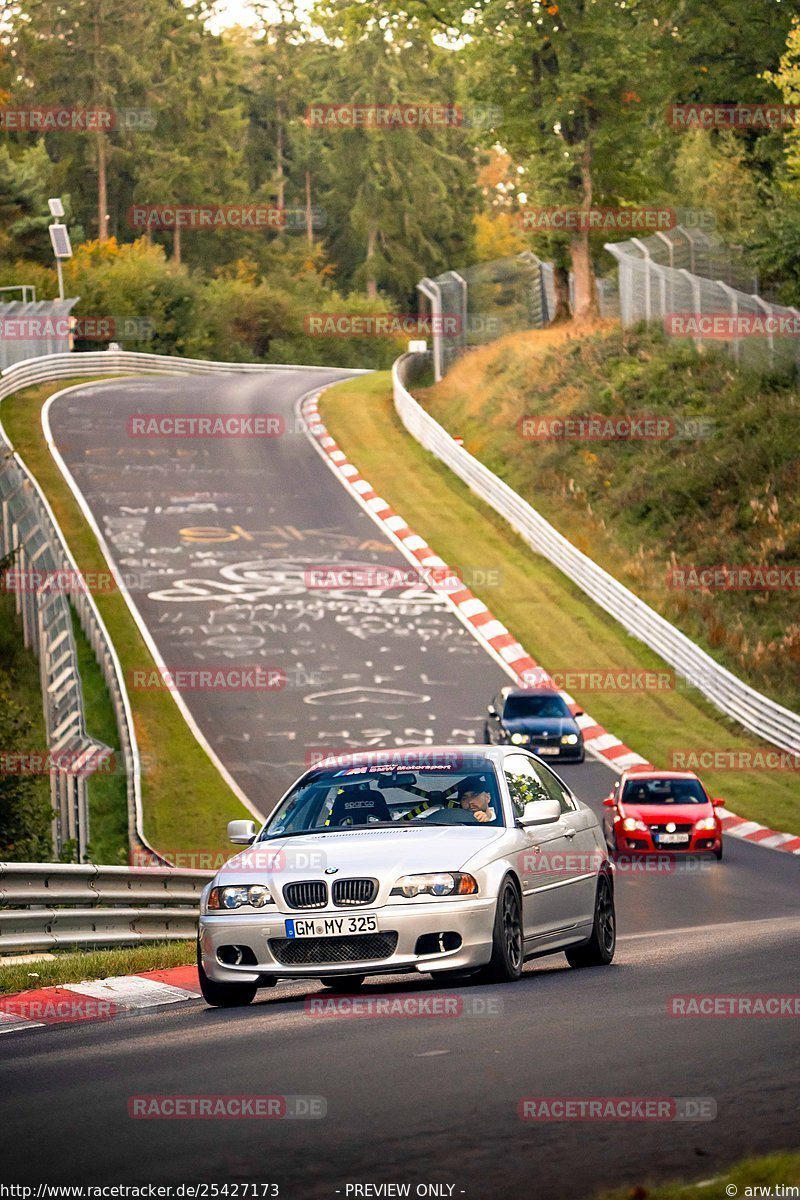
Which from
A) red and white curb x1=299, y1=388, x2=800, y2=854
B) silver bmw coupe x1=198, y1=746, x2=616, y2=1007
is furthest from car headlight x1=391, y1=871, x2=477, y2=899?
red and white curb x1=299, y1=388, x2=800, y2=854

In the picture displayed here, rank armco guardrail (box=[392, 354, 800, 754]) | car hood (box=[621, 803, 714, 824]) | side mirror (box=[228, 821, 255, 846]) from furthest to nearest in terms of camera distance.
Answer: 1. armco guardrail (box=[392, 354, 800, 754])
2. car hood (box=[621, 803, 714, 824])
3. side mirror (box=[228, 821, 255, 846])

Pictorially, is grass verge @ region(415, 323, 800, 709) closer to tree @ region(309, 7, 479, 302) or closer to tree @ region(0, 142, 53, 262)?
tree @ region(0, 142, 53, 262)

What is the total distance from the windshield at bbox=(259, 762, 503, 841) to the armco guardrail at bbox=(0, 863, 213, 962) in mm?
2150

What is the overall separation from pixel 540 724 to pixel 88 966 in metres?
17.6

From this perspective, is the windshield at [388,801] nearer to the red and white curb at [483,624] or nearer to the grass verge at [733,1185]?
the grass verge at [733,1185]

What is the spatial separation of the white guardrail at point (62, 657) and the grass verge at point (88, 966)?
7897 millimetres

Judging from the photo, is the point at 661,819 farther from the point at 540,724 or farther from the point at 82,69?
the point at 82,69

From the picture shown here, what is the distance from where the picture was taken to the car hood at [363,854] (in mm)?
10547

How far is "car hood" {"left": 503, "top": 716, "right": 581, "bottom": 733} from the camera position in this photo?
2920cm

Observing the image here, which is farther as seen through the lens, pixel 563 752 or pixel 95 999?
pixel 563 752

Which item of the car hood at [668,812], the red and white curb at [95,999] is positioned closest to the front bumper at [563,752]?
the car hood at [668,812]

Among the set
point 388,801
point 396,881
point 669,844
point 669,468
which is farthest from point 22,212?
point 396,881

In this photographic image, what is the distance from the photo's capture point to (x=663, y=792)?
24.4 meters

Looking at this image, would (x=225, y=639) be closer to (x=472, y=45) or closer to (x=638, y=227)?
(x=472, y=45)
